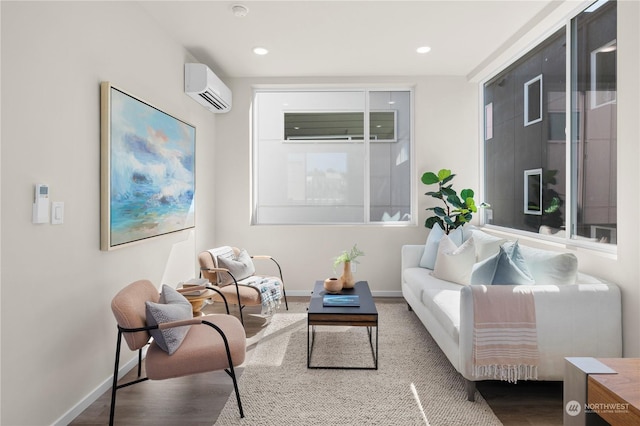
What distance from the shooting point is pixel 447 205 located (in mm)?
4508

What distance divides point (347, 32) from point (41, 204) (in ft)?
Answer: 9.60

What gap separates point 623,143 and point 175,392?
3426mm

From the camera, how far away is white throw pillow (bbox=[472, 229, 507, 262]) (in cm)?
340

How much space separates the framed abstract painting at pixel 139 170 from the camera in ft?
8.08

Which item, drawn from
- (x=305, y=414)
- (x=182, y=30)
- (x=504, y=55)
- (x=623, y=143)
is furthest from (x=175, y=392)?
(x=504, y=55)

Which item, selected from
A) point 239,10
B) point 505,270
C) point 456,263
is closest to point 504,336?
point 505,270

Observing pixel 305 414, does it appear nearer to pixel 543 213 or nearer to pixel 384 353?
pixel 384 353

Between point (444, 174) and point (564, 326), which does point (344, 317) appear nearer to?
point (564, 326)

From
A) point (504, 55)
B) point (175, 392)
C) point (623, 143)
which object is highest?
point (504, 55)

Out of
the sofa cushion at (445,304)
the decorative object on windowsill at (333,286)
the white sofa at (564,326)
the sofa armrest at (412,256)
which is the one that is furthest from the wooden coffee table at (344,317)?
the sofa armrest at (412,256)

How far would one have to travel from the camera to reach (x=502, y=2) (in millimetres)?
3014

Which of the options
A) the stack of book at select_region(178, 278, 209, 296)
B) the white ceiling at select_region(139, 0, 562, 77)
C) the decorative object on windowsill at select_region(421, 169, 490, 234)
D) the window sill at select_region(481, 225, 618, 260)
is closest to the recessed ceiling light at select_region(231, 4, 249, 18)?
the white ceiling at select_region(139, 0, 562, 77)

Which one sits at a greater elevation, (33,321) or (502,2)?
(502,2)

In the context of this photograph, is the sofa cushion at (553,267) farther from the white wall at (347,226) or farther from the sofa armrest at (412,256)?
the white wall at (347,226)
